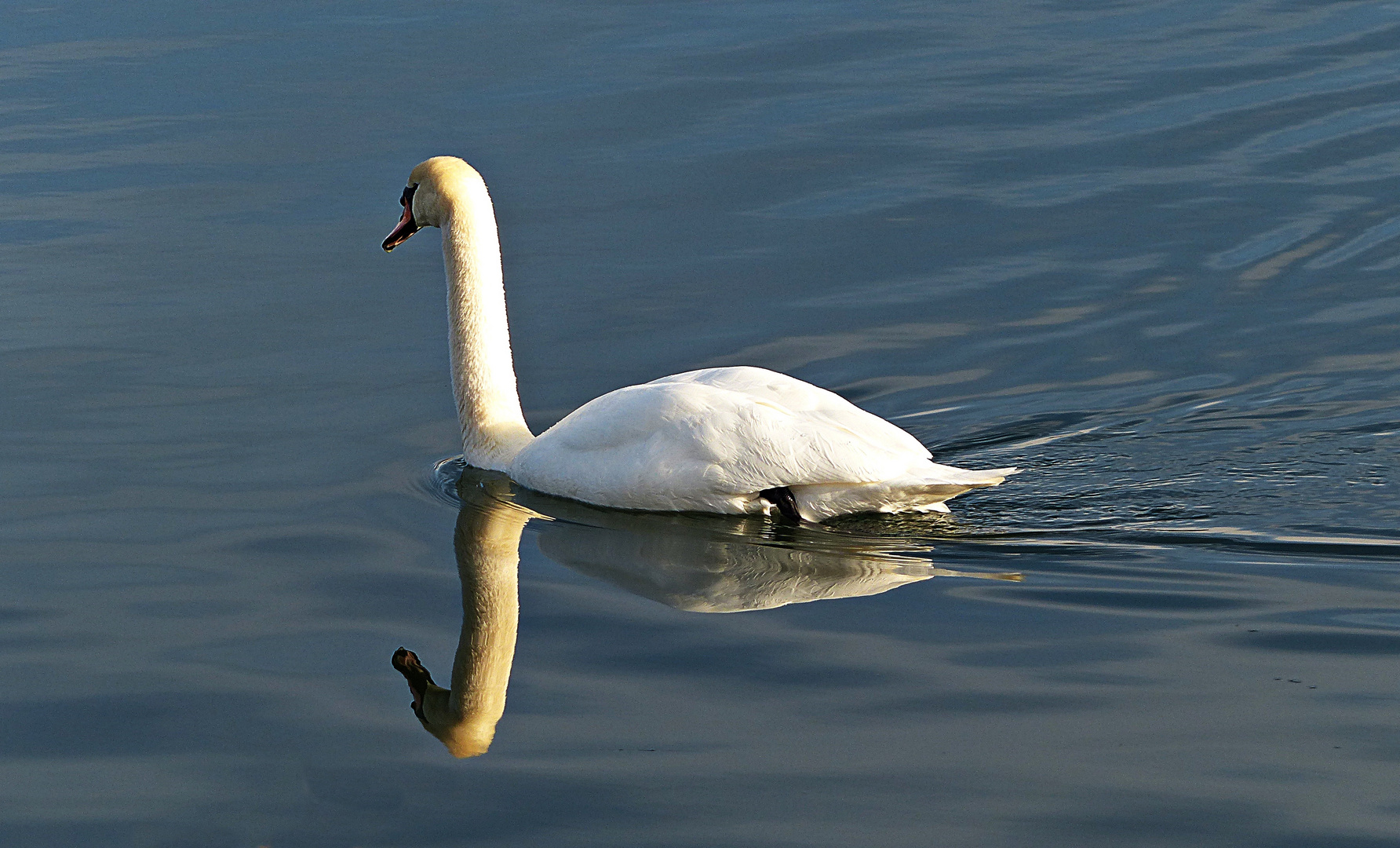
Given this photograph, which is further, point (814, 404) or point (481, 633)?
point (814, 404)

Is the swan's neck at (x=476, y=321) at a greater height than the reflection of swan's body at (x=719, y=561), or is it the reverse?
the swan's neck at (x=476, y=321)

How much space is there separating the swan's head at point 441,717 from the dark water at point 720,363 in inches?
2.9

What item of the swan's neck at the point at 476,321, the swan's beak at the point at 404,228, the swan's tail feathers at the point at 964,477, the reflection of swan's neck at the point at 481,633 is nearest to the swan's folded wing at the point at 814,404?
the swan's tail feathers at the point at 964,477

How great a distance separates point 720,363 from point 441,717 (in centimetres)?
458

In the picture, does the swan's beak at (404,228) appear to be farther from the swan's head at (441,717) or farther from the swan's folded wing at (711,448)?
the swan's head at (441,717)

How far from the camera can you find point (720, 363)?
1037 cm

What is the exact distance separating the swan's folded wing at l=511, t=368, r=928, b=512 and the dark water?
24 cm

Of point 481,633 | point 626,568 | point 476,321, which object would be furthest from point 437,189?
point 481,633

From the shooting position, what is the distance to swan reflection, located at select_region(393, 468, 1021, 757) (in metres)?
6.34

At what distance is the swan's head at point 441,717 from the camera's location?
5.84 meters

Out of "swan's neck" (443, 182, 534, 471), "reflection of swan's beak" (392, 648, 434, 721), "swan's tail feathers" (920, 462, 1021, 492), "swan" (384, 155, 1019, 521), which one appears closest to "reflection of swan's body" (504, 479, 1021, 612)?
"swan" (384, 155, 1019, 521)

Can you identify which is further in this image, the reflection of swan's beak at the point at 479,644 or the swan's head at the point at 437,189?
the swan's head at the point at 437,189

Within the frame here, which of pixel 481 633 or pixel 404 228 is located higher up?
pixel 404 228

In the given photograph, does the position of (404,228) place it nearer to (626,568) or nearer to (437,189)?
(437,189)
